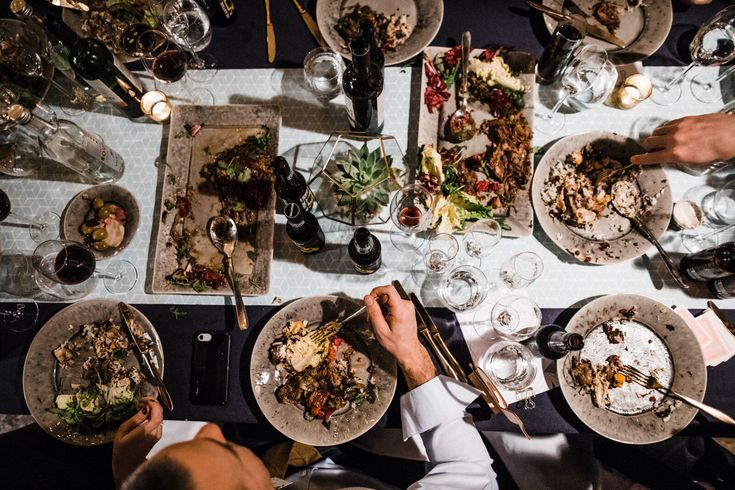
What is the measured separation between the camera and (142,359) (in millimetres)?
1642

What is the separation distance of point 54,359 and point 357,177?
4.35 ft

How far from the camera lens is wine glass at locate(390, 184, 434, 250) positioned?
63.6 inches

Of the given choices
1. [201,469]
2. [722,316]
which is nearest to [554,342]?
[722,316]

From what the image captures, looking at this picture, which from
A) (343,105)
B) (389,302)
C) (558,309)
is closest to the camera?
(389,302)

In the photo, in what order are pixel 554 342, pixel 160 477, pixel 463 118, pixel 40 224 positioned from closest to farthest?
pixel 160 477 < pixel 554 342 < pixel 463 118 < pixel 40 224

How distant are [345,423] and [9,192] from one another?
1.68 m

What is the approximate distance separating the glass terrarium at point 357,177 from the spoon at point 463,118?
0.22 m

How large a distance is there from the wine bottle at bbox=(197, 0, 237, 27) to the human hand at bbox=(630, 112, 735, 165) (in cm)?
170

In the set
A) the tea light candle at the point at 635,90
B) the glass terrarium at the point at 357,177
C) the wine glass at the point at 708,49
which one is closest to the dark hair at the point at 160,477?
the glass terrarium at the point at 357,177

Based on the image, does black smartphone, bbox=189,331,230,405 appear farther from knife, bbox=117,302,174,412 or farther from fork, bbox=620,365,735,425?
fork, bbox=620,365,735,425

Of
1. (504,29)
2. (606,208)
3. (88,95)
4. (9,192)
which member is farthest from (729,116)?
(9,192)

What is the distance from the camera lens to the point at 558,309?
1674 mm

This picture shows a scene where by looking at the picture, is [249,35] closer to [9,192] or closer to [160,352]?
[9,192]

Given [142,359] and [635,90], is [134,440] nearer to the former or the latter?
[142,359]
